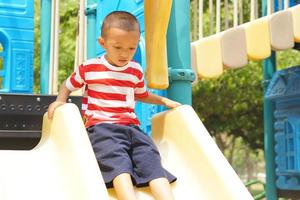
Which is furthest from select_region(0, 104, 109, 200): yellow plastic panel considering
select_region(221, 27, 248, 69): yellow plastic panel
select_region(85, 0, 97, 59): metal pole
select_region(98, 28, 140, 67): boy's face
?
select_region(85, 0, 97, 59): metal pole

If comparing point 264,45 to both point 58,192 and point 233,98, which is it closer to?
point 58,192

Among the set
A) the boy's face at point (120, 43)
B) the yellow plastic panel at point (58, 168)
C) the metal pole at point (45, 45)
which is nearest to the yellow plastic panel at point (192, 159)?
the boy's face at point (120, 43)

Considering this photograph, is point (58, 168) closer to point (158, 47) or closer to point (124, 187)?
point (124, 187)

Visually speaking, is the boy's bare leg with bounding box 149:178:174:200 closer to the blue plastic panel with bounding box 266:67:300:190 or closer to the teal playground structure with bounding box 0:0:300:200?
the teal playground structure with bounding box 0:0:300:200

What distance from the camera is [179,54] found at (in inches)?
128

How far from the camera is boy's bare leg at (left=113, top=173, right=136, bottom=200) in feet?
8.11

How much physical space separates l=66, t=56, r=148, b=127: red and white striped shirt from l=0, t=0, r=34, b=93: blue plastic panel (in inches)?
86.3

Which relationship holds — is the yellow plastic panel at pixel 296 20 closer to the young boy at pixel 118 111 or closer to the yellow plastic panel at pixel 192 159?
the yellow plastic panel at pixel 192 159

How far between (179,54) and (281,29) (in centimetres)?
148

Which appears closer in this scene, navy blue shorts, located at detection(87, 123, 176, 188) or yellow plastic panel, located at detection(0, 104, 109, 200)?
yellow plastic panel, located at detection(0, 104, 109, 200)

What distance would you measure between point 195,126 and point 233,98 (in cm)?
1085

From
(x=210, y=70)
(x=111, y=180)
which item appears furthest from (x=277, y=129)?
(x=111, y=180)

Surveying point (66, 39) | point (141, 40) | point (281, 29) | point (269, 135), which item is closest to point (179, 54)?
point (141, 40)

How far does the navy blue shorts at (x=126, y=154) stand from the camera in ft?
8.47
